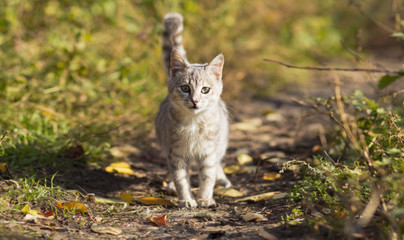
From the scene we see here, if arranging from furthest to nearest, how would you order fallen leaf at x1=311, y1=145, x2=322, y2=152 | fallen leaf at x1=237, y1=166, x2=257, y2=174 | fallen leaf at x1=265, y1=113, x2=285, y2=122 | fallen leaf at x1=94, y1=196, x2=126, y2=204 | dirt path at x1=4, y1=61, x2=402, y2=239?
fallen leaf at x1=265, y1=113, x2=285, y2=122, fallen leaf at x1=237, y1=166, x2=257, y2=174, fallen leaf at x1=311, y1=145, x2=322, y2=152, fallen leaf at x1=94, y1=196, x2=126, y2=204, dirt path at x1=4, y1=61, x2=402, y2=239

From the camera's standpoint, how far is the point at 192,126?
355cm

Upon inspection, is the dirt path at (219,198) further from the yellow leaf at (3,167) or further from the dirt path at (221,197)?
the yellow leaf at (3,167)

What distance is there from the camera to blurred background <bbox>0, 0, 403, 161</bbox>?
4.61m

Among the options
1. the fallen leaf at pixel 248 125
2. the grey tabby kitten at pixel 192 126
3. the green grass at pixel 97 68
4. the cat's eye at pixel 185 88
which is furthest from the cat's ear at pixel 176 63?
the fallen leaf at pixel 248 125

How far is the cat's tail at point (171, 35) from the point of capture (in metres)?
4.23

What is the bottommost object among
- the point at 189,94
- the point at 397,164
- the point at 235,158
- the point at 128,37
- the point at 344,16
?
the point at 235,158

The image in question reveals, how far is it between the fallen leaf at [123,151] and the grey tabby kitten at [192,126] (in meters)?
0.95

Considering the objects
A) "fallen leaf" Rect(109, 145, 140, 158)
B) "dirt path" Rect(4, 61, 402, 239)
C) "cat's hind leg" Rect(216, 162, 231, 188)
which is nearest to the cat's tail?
"dirt path" Rect(4, 61, 402, 239)

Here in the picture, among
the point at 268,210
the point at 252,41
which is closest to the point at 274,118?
the point at 252,41

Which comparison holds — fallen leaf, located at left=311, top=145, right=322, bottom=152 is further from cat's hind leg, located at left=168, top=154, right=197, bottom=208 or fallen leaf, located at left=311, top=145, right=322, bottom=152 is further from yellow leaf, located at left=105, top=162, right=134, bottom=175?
yellow leaf, located at left=105, top=162, right=134, bottom=175

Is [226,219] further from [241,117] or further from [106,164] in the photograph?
[241,117]

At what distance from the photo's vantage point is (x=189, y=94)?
3.48m

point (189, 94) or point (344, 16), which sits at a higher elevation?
point (344, 16)

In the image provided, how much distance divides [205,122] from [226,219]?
897 millimetres
